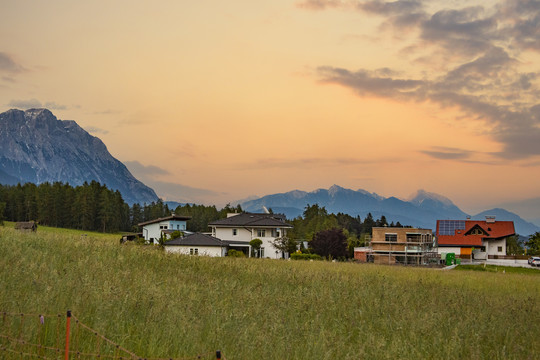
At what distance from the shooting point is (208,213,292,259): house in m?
67.2

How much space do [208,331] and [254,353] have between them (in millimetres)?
1242

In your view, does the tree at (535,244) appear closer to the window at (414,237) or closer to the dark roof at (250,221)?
the window at (414,237)

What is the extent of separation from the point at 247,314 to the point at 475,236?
8751 cm

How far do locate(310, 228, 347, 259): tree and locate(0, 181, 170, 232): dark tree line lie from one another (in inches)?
2580

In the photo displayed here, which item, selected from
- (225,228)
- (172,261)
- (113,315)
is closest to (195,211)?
(225,228)

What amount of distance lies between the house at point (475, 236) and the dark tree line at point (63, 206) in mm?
75546

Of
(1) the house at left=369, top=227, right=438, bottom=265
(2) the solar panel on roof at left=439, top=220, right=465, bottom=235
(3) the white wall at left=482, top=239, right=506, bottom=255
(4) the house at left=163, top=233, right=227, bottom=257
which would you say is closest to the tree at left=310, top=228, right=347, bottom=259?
(1) the house at left=369, top=227, right=438, bottom=265

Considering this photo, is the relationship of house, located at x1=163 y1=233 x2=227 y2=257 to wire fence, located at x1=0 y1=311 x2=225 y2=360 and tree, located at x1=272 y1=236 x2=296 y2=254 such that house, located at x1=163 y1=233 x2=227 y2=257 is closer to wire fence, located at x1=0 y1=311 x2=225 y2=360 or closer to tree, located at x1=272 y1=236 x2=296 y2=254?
tree, located at x1=272 y1=236 x2=296 y2=254

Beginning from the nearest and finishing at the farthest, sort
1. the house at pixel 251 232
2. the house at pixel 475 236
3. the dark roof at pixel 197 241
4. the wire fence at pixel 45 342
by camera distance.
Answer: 1. the wire fence at pixel 45 342
2. the dark roof at pixel 197 241
3. the house at pixel 251 232
4. the house at pixel 475 236

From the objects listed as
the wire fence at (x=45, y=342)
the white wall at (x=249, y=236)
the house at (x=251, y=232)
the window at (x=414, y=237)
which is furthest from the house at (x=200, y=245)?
the wire fence at (x=45, y=342)

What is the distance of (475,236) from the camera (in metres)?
89.9

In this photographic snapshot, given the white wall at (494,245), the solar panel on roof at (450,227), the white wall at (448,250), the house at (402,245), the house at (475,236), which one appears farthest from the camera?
the solar panel on roof at (450,227)

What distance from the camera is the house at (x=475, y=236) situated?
89.0 metres

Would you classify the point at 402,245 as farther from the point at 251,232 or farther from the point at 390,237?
the point at 251,232
